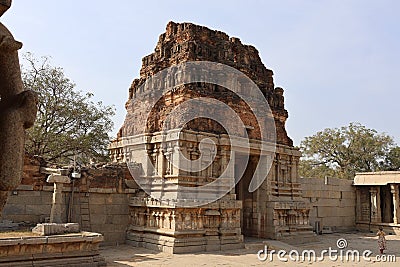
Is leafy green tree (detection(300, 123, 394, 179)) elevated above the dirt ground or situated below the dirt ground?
above

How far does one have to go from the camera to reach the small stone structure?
20.8 metres

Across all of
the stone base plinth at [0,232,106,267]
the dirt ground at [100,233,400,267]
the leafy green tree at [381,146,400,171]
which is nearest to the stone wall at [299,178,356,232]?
the dirt ground at [100,233,400,267]

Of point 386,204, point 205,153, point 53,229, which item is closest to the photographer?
point 53,229

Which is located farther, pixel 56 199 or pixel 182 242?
pixel 182 242

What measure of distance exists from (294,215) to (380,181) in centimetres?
757

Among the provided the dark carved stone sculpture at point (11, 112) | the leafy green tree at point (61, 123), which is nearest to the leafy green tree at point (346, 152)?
the leafy green tree at point (61, 123)

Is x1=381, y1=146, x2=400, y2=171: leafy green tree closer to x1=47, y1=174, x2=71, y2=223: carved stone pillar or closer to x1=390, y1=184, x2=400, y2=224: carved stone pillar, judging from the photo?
x1=390, y1=184, x2=400, y2=224: carved stone pillar

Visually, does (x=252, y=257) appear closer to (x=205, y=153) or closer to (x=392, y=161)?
(x=205, y=153)

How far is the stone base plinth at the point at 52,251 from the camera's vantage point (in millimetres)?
8664

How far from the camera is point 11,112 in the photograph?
3.46 meters

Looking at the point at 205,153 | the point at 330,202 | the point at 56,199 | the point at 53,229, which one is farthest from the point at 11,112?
the point at 330,202

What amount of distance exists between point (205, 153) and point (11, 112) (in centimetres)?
1096

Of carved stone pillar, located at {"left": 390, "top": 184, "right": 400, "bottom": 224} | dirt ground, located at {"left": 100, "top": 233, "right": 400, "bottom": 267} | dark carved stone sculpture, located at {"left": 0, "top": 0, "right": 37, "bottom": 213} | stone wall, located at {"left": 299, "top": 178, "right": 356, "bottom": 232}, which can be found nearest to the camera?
dark carved stone sculpture, located at {"left": 0, "top": 0, "right": 37, "bottom": 213}

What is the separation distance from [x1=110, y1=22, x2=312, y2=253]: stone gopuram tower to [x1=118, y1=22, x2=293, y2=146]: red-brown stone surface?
43mm
